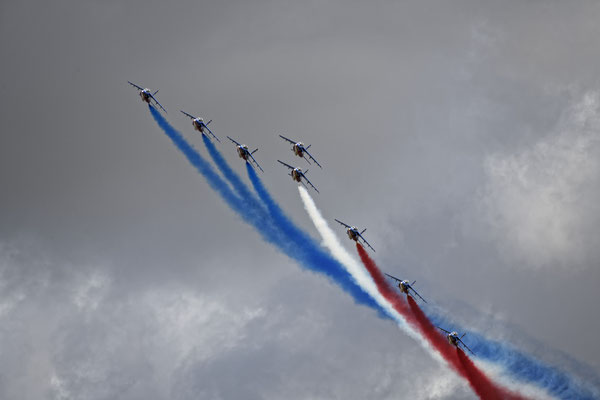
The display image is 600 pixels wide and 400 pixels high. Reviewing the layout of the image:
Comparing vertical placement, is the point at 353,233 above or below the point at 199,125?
below

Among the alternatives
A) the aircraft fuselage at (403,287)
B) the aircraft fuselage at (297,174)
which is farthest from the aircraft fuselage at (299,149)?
the aircraft fuselage at (403,287)

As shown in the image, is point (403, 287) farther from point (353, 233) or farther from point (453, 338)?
point (353, 233)

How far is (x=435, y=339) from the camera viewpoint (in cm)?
12138

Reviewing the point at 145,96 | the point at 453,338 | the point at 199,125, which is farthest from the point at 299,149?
the point at 453,338

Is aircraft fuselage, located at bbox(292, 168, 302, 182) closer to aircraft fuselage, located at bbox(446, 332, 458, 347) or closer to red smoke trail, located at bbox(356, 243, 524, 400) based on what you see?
red smoke trail, located at bbox(356, 243, 524, 400)

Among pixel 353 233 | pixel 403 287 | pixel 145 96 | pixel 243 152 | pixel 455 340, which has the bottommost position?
pixel 455 340

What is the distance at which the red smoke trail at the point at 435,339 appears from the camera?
117m

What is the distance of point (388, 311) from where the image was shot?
399 ft

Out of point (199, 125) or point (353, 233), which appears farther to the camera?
point (199, 125)

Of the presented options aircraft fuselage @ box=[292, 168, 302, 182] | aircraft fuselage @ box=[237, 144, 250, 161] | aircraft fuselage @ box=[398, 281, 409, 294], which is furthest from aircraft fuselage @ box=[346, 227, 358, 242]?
aircraft fuselage @ box=[237, 144, 250, 161]

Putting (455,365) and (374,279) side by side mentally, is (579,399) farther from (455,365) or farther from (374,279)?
(374,279)

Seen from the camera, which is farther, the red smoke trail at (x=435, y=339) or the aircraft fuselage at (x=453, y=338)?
the aircraft fuselage at (x=453, y=338)

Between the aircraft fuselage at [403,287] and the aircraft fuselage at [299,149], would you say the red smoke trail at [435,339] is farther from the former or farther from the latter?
the aircraft fuselage at [299,149]

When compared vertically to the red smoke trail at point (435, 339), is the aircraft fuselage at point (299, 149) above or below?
above
